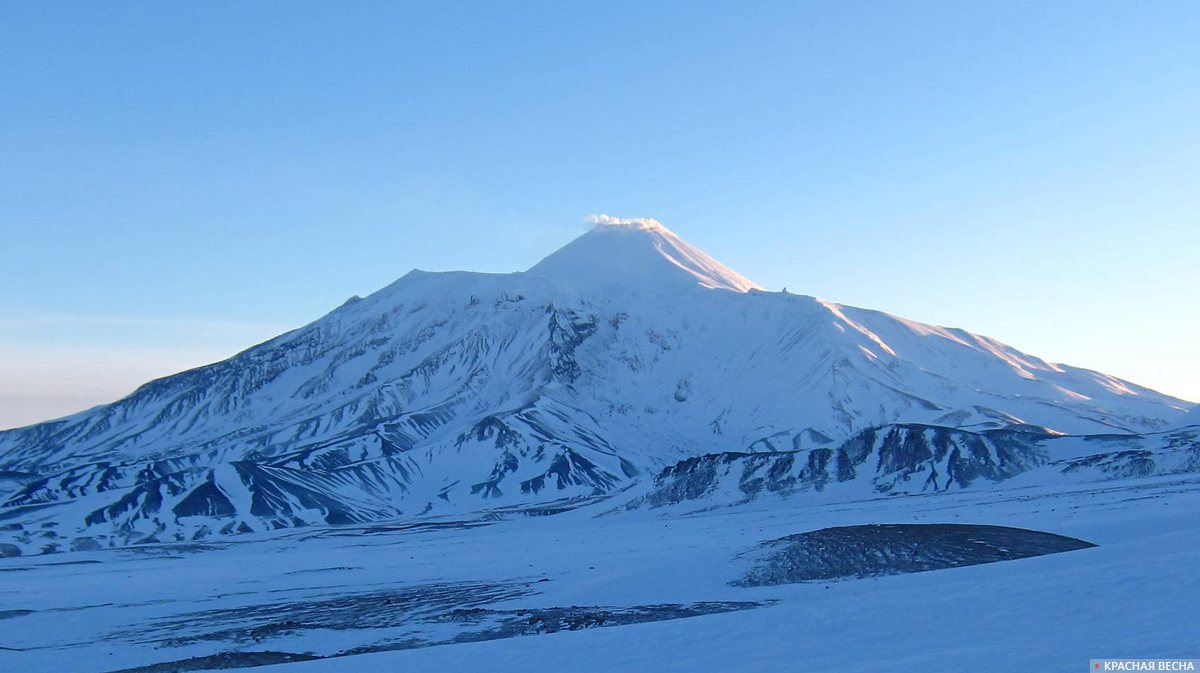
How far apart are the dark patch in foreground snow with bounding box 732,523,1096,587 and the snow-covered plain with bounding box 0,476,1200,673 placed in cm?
209

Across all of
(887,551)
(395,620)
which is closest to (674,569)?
(887,551)

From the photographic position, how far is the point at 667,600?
131 feet

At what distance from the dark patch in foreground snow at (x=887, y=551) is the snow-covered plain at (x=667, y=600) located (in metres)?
2.09

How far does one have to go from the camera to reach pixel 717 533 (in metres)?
73.1

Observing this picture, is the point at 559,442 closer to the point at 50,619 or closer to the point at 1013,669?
the point at 50,619

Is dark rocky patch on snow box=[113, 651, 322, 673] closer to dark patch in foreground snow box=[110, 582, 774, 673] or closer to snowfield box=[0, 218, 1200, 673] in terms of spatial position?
dark patch in foreground snow box=[110, 582, 774, 673]

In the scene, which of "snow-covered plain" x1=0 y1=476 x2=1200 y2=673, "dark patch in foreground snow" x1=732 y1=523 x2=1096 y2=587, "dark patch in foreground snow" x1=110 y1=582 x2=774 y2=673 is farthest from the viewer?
"dark patch in foreground snow" x1=732 y1=523 x2=1096 y2=587

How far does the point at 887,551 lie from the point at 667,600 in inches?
411

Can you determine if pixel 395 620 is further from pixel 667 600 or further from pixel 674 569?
pixel 674 569

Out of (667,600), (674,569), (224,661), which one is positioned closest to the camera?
(224,661)

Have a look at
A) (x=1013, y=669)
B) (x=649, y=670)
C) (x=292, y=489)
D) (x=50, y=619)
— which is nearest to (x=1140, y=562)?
(x=1013, y=669)

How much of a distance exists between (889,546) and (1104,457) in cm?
6553

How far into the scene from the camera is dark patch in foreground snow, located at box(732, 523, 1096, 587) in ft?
137

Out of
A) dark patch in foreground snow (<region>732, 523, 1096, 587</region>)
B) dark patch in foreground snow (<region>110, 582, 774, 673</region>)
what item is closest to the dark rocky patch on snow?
dark patch in foreground snow (<region>110, 582, 774, 673</region>)
